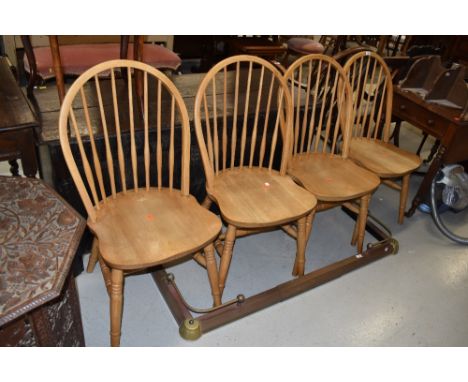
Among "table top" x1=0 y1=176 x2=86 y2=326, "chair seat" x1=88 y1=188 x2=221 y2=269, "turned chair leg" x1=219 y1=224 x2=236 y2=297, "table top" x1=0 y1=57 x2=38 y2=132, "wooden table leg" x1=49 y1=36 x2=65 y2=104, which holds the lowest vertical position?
"turned chair leg" x1=219 y1=224 x2=236 y2=297

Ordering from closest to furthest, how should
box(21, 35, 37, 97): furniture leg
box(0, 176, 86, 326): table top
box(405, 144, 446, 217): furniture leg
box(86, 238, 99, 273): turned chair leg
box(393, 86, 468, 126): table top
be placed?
1. box(0, 176, 86, 326): table top
2. box(86, 238, 99, 273): turned chair leg
3. box(21, 35, 37, 97): furniture leg
4. box(393, 86, 468, 126): table top
5. box(405, 144, 446, 217): furniture leg

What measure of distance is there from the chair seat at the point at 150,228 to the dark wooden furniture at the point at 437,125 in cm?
148

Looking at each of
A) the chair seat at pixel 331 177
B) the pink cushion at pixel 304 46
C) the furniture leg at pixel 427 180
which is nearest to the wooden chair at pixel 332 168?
the chair seat at pixel 331 177

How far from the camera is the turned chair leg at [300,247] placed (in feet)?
5.61

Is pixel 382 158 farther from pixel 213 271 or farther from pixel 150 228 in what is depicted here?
pixel 150 228

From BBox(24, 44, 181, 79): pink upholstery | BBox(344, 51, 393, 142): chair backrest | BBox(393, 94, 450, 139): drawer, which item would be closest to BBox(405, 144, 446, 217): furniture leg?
BBox(393, 94, 450, 139): drawer

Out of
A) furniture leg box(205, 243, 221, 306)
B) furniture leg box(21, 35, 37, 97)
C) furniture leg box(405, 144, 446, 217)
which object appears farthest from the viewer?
furniture leg box(405, 144, 446, 217)

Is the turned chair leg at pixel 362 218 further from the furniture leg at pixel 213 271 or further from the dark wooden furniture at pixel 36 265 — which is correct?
the dark wooden furniture at pixel 36 265

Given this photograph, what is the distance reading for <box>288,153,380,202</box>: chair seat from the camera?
5.66 ft

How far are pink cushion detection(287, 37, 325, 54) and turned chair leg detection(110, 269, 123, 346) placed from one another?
3489 millimetres

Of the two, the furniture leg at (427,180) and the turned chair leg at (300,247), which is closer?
the turned chair leg at (300,247)

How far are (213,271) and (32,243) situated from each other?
2.43 feet

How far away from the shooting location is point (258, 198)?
161 cm

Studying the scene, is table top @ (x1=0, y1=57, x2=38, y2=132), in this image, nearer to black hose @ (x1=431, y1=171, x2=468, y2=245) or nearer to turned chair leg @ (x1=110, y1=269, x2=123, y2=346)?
turned chair leg @ (x1=110, y1=269, x2=123, y2=346)
